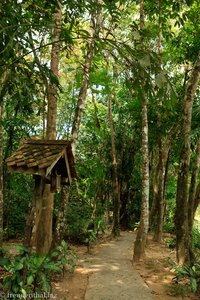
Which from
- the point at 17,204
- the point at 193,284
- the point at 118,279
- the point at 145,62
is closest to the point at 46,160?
the point at 145,62

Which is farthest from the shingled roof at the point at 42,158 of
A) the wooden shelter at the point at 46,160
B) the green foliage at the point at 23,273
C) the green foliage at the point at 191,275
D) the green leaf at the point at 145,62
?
the green foliage at the point at 191,275

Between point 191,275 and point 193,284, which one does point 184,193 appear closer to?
point 191,275

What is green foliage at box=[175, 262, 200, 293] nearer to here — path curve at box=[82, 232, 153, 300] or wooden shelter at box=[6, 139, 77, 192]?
path curve at box=[82, 232, 153, 300]

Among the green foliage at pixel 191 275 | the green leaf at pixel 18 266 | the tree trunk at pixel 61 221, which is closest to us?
the green leaf at pixel 18 266

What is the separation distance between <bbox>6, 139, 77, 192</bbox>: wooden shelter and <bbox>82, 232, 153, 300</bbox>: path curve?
270 centimetres

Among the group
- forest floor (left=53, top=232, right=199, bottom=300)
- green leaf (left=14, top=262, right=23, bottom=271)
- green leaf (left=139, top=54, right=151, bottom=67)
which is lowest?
forest floor (left=53, top=232, right=199, bottom=300)

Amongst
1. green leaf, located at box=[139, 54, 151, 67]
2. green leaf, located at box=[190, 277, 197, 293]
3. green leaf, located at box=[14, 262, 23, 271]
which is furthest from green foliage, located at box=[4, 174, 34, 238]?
green leaf, located at box=[139, 54, 151, 67]

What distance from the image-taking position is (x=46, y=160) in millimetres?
4707

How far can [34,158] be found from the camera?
480cm

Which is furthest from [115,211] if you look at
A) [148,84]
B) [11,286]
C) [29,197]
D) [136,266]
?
[148,84]

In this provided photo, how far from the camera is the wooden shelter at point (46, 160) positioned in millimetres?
4648

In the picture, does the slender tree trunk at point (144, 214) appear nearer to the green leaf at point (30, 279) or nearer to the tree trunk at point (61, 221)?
the tree trunk at point (61, 221)

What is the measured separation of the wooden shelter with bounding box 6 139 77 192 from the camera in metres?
4.65

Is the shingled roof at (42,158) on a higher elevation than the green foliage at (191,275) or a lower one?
higher
